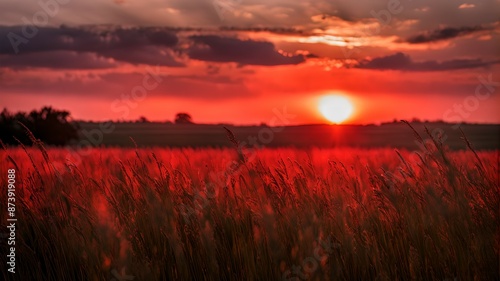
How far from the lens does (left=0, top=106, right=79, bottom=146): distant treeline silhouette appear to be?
23.4 m

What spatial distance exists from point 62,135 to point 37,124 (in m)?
1.20

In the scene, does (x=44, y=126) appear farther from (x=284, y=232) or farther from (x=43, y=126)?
(x=284, y=232)

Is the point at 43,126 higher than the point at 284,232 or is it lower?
higher

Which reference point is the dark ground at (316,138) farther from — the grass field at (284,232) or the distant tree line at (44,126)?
the grass field at (284,232)

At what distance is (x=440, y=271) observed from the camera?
12.3 feet

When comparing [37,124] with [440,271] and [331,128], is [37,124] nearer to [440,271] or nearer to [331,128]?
[440,271]

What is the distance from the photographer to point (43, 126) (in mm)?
24672

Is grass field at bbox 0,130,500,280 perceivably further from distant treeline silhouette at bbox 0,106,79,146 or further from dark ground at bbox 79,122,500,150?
distant treeline silhouette at bbox 0,106,79,146

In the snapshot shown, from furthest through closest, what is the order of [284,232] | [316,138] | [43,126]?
[316,138], [43,126], [284,232]

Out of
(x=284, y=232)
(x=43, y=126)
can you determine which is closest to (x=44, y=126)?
(x=43, y=126)

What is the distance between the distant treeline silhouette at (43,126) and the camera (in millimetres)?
23406

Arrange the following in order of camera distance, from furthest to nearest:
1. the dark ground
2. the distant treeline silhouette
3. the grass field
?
1. the dark ground
2. the distant treeline silhouette
3. the grass field

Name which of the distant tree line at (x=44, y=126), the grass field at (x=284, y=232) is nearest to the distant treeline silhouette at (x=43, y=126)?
the distant tree line at (x=44, y=126)

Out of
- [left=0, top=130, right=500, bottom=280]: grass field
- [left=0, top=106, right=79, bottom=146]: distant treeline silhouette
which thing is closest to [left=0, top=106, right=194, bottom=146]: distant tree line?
[left=0, top=106, right=79, bottom=146]: distant treeline silhouette
